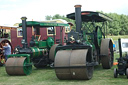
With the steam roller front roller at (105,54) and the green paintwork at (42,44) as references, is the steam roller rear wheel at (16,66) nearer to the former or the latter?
the green paintwork at (42,44)

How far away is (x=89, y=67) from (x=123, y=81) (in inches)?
37.7

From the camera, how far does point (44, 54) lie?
8812mm

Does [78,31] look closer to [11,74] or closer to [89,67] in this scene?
[89,67]

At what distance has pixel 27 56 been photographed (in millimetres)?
7367

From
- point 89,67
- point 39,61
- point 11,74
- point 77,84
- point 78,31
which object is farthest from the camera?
point 39,61

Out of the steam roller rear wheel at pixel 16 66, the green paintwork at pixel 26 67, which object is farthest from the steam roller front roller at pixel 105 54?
the steam roller rear wheel at pixel 16 66

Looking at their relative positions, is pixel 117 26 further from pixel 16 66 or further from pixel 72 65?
pixel 72 65

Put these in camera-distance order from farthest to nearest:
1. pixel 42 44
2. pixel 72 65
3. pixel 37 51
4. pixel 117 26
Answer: pixel 117 26 → pixel 42 44 → pixel 37 51 → pixel 72 65

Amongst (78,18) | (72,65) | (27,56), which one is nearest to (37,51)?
(27,56)

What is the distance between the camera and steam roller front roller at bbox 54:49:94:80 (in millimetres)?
5488

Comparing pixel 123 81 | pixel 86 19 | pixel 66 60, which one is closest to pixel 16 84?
pixel 66 60

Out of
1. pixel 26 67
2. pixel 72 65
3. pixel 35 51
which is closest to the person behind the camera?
pixel 72 65

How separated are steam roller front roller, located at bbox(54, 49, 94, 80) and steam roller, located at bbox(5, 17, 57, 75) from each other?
1.79m

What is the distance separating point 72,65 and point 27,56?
232cm
